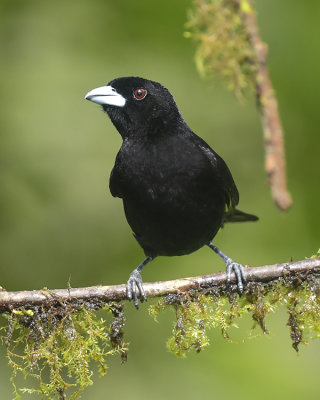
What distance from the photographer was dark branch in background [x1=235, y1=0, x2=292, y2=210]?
3238 millimetres

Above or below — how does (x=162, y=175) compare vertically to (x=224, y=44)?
below

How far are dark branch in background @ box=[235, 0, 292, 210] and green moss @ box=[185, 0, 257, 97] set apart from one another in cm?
18

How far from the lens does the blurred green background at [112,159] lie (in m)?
4.31

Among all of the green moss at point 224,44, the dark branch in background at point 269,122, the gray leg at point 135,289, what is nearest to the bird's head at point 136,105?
the green moss at point 224,44

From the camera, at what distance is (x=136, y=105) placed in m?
4.22

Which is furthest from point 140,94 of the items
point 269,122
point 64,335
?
point 64,335

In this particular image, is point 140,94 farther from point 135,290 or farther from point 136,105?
point 135,290

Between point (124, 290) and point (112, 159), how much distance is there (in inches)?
114

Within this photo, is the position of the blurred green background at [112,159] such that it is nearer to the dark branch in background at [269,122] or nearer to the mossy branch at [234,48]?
the mossy branch at [234,48]

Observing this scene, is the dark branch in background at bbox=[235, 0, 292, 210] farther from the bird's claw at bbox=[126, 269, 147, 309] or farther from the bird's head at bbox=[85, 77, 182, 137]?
the bird's claw at bbox=[126, 269, 147, 309]

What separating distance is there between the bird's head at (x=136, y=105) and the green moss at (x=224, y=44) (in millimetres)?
394

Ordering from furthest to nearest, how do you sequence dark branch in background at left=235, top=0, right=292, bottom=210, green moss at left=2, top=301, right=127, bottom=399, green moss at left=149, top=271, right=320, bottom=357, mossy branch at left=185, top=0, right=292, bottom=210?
mossy branch at left=185, top=0, right=292, bottom=210 < green moss at left=149, top=271, right=320, bottom=357 < green moss at left=2, top=301, right=127, bottom=399 < dark branch in background at left=235, top=0, right=292, bottom=210

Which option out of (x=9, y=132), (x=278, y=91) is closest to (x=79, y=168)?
(x=9, y=132)

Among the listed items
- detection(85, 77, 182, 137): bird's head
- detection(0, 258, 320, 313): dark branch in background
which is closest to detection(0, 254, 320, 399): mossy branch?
detection(0, 258, 320, 313): dark branch in background
